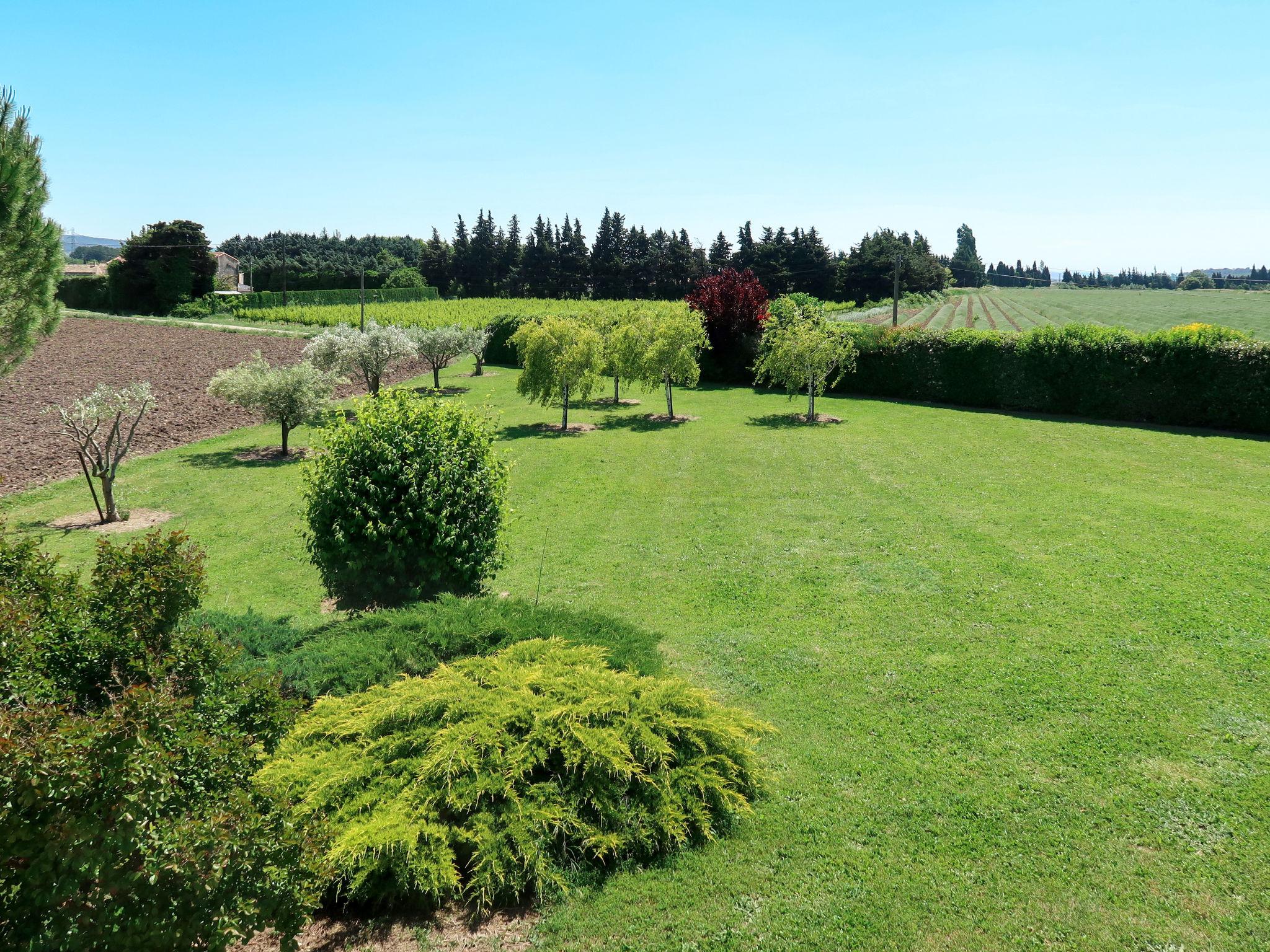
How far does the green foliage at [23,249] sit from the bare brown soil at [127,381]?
207cm

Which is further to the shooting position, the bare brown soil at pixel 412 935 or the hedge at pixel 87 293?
the hedge at pixel 87 293

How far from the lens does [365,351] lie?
1032 inches

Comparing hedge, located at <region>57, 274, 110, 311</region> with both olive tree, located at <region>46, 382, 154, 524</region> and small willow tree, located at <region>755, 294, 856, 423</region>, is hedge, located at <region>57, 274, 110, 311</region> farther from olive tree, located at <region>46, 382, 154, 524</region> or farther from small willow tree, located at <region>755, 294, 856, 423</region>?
small willow tree, located at <region>755, 294, 856, 423</region>

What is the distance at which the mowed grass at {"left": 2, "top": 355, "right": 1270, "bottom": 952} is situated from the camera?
4691 mm

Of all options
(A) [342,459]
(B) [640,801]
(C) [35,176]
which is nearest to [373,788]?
(B) [640,801]

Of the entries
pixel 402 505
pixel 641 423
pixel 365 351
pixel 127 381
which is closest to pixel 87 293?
pixel 127 381

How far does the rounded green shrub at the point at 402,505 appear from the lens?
28.3 feet

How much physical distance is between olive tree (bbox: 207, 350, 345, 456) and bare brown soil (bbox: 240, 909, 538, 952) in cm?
1721

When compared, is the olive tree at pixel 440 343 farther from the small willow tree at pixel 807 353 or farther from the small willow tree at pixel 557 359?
the small willow tree at pixel 807 353

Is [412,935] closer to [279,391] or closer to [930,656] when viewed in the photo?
[930,656]

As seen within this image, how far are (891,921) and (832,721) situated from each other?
253cm

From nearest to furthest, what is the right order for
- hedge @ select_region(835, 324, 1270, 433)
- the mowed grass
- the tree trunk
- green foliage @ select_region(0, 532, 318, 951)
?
green foliage @ select_region(0, 532, 318, 951) → the mowed grass → the tree trunk → hedge @ select_region(835, 324, 1270, 433)

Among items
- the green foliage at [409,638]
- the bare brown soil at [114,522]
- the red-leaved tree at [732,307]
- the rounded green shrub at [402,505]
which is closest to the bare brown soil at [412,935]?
the green foliage at [409,638]

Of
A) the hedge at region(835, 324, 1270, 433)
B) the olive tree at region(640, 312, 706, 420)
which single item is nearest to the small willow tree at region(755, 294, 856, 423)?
the olive tree at region(640, 312, 706, 420)
